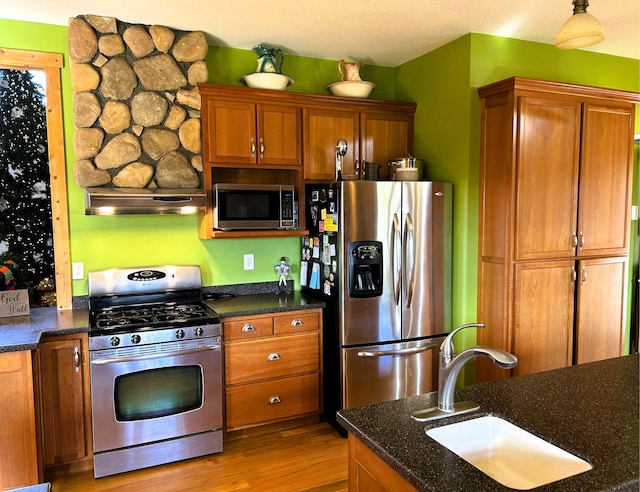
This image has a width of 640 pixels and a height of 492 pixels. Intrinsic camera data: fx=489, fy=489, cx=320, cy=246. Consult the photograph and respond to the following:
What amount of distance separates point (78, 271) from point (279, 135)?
162 centimetres

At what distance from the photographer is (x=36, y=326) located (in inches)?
108

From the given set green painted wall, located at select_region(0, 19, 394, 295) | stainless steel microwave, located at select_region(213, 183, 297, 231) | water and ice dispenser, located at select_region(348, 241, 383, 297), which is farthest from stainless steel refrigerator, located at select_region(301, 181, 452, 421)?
green painted wall, located at select_region(0, 19, 394, 295)

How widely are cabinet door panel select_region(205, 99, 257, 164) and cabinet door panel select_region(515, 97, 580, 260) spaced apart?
1723mm

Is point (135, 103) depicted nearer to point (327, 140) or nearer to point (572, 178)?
point (327, 140)

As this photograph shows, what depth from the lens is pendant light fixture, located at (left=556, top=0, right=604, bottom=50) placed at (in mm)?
1953

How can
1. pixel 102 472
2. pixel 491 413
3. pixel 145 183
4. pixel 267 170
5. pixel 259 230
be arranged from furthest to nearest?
pixel 267 170, pixel 259 230, pixel 145 183, pixel 102 472, pixel 491 413

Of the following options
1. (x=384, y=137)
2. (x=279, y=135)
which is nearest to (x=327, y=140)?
(x=279, y=135)

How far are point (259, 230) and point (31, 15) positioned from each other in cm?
188

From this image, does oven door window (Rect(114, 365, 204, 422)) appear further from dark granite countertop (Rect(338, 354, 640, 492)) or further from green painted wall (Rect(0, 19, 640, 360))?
dark granite countertop (Rect(338, 354, 640, 492))

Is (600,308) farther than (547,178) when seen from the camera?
Yes

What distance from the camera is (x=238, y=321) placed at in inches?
122

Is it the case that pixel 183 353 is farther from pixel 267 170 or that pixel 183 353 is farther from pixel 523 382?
pixel 523 382

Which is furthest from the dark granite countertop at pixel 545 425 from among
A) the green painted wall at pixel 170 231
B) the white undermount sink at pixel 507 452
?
the green painted wall at pixel 170 231

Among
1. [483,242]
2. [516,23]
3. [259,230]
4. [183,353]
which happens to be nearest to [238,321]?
[183,353]
